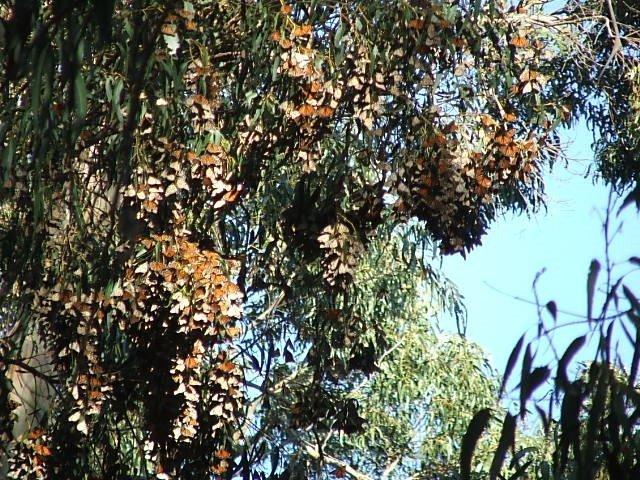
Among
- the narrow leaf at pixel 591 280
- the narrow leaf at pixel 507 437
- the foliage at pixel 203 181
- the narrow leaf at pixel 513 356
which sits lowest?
the narrow leaf at pixel 507 437

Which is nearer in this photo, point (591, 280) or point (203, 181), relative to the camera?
point (591, 280)

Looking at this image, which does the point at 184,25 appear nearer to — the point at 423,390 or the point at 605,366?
the point at 605,366

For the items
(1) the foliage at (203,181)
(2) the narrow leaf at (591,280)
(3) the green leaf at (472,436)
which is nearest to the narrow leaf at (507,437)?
(3) the green leaf at (472,436)

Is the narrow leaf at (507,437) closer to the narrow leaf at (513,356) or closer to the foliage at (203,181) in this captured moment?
the narrow leaf at (513,356)

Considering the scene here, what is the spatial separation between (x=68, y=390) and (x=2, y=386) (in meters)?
0.20

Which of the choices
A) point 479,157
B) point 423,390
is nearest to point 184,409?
point 479,157

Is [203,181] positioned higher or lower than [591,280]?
higher

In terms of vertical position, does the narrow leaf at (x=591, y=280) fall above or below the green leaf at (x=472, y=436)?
above

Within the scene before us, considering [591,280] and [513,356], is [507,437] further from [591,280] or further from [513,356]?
[591,280]

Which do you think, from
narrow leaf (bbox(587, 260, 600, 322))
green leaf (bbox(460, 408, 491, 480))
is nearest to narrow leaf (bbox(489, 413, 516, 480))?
green leaf (bbox(460, 408, 491, 480))

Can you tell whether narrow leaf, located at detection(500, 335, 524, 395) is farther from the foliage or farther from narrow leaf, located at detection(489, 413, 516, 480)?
the foliage

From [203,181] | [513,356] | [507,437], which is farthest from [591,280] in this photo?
[203,181]

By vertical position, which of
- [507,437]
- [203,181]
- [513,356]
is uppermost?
[203,181]

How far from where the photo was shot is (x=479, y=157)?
13.1 feet
